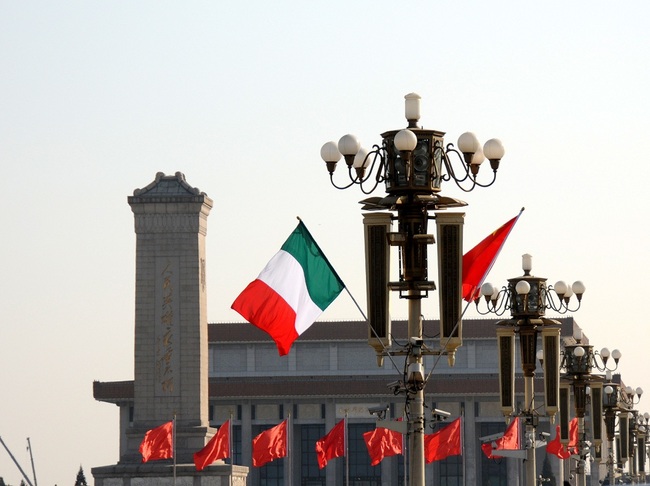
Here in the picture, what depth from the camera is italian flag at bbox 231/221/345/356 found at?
30.9 m

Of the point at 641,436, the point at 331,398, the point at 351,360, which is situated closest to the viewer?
the point at 641,436

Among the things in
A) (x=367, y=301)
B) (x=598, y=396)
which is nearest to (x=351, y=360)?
(x=598, y=396)

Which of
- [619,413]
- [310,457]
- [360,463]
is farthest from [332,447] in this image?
[310,457]

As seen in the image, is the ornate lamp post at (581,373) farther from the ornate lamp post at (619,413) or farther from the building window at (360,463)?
the building window at (360,463)

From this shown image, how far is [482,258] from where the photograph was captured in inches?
1329

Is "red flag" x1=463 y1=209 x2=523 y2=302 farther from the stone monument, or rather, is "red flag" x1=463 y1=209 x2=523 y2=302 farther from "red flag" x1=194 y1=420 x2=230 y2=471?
the stone monument

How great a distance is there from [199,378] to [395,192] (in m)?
74.1

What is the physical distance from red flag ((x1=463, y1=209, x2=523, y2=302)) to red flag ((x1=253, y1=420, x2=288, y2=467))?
3691 centimetres

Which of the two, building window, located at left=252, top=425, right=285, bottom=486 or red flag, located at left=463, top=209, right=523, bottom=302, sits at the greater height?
red flag, located at left=463, top=209, right=523, bottom=302

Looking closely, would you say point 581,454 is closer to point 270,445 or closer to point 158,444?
point 270,445

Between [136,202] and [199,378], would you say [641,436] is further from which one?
[136,202]

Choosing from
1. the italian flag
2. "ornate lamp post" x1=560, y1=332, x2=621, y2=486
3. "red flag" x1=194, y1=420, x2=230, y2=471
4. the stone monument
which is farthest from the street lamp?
the stone monument

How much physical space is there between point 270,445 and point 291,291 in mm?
40289

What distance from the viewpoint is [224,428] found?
75.8 metres
